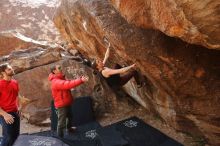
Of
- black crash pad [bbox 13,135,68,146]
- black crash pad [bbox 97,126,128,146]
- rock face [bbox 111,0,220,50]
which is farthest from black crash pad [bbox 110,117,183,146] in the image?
rock face [bbox 111,0,220,50]

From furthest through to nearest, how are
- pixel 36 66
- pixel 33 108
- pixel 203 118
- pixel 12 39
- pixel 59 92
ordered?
pixel 12 39 < pixel 36 66 < pixel 33 108 < pixel 59 92 < pixel 203 118

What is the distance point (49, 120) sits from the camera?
9.52 metres

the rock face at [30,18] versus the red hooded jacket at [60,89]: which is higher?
the rock face at [30,18]

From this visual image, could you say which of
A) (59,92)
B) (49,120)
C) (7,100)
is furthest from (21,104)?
(7,100)

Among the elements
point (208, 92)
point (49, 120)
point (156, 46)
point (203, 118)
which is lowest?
point (49, 120)

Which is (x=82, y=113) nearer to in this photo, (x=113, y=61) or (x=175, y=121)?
(x=113, y=61)

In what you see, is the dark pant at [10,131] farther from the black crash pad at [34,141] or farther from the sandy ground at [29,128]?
the sandy ground at [29,128]

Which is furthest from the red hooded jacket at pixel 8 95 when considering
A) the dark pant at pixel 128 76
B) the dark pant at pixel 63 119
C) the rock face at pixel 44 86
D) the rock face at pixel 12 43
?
the rock face at pixel 12 43

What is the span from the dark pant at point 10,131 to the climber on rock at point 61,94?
1184 millimetres

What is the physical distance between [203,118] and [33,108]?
4.95 metres

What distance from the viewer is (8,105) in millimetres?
6375

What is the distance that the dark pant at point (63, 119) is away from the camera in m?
7.79

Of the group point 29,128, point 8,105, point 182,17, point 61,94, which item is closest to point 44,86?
point 29,128

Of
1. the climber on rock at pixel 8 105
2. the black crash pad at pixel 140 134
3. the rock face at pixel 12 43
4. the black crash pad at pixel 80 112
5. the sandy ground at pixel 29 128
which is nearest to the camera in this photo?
the climber on rock at pixel 8 105
